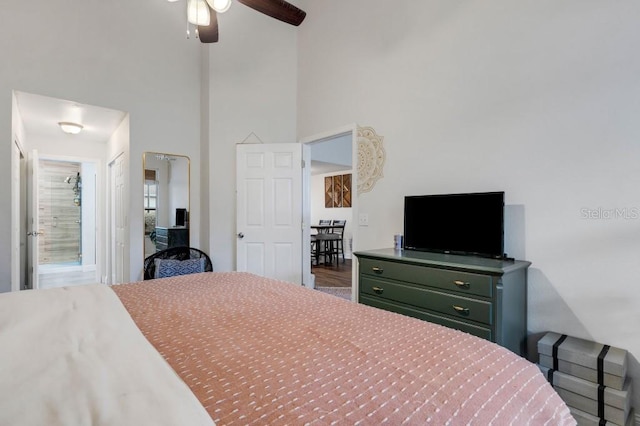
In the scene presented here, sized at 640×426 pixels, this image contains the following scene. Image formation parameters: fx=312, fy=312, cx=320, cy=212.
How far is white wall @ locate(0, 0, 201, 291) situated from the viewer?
9.71 feet

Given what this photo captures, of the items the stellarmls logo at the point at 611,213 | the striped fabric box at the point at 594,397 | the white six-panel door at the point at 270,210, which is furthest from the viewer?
the white six-panel door at the point at 270,210

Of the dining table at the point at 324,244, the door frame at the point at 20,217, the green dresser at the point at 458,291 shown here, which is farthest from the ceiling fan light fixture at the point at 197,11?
the dining table at the point at 324,244

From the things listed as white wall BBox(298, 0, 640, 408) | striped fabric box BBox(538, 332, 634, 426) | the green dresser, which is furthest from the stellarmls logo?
striped fabric box BBox(538, 332, 634, 426)

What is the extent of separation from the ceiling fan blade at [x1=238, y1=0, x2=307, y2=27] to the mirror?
1.99 metres

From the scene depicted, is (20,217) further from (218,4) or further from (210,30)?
(218,4)

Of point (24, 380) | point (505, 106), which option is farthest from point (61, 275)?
point (505, 106)

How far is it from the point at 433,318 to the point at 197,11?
8.60ft

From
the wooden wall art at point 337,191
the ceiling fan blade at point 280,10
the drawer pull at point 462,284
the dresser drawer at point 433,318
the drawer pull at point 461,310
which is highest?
the ceiling fan blade at point 280,10

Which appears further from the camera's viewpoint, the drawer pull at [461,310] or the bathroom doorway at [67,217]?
the bathroom doorway at [67,217]

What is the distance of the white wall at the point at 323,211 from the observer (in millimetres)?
7996

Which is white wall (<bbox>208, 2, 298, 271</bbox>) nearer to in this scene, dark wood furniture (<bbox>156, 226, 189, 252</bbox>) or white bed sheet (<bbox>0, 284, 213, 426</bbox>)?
dark wood furniture (<bbox>156, 226, 189, 252</bbox>)

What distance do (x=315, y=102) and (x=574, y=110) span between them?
2.64 m

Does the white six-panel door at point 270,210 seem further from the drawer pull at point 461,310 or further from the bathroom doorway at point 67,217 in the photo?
the bathroom doorway at point 67,217

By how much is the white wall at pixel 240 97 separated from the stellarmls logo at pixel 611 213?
125 inches
